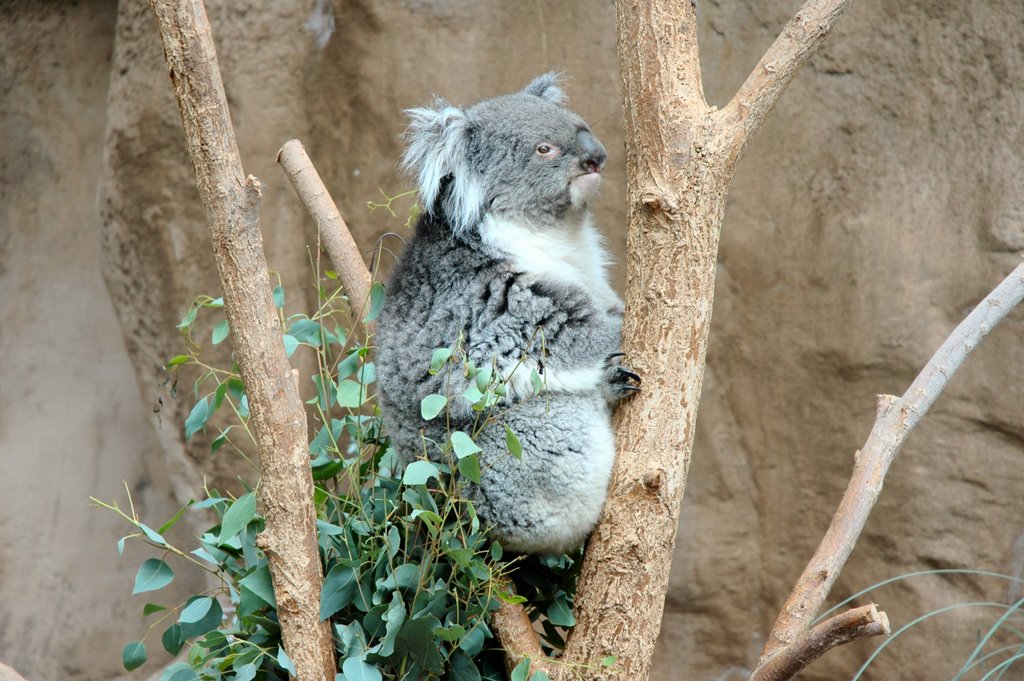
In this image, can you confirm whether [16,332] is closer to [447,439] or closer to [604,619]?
[447,439]

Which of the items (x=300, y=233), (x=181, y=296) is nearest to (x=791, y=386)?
(x=300, y=233)

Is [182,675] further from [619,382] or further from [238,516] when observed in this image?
[619,382]

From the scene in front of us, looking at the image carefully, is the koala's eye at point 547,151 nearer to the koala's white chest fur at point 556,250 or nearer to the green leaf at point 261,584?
the koala's white chest fur at point 556,250

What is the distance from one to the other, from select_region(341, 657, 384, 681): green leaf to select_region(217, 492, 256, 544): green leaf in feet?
1.25

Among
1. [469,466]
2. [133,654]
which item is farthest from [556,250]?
[133,654]

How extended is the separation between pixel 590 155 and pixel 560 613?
1234 millimetres

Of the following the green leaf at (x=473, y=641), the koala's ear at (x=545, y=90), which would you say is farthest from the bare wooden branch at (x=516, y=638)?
the koala's ear at (x=545, y=90)

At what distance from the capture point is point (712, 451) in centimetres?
409

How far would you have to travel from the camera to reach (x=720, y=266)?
400 cm

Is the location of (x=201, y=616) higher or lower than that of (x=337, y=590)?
lower

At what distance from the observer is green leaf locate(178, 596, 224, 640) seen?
2.36 metres

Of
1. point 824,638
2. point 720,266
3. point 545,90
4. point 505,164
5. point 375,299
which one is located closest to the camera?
point 824,638

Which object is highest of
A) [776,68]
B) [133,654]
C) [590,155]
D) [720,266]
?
[776,68]

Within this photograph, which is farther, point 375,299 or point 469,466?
point 375,299
